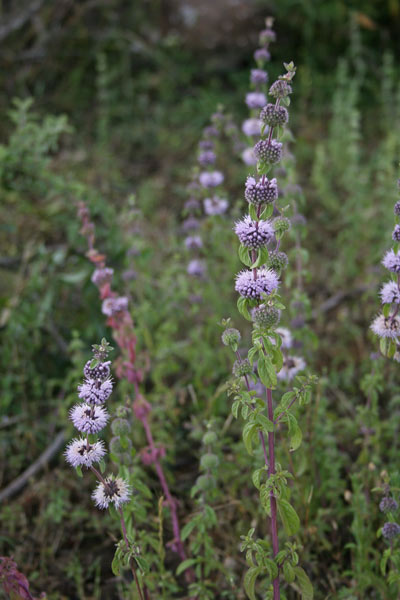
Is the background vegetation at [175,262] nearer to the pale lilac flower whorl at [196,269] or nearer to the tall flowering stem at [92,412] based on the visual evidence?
the pale lilac flower whorl at [196,269]

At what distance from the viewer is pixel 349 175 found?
3555 mm

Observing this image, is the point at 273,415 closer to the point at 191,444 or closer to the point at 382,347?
the point at 382,347

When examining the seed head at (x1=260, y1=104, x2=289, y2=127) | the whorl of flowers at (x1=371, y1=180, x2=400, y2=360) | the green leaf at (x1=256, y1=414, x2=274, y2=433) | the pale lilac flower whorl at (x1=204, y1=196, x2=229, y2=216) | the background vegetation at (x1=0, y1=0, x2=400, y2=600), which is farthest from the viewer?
the pale lilac flower whorl at (x1=204, y1=196, x2=229, y2=216)

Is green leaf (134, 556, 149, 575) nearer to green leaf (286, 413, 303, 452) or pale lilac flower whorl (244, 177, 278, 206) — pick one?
green leaf (286, 413, 303, 452)

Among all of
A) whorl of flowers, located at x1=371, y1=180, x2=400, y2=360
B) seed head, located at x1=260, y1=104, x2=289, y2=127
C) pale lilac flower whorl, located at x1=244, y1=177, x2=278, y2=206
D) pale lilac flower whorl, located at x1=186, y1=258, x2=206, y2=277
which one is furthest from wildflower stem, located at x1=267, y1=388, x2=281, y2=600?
pale lilac flower whorl, located at x1=186, y1=258, x2=206, y2=277

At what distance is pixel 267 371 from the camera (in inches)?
56.5

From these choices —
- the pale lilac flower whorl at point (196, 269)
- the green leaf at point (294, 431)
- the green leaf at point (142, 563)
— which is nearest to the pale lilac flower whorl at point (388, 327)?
the green leaf at point (294, 431)

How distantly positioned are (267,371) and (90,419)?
1.54 feet

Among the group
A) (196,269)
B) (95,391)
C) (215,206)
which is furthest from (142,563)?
(215,206)

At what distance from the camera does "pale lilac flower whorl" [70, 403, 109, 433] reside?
1431 mm

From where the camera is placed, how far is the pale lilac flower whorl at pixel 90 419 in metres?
1.43

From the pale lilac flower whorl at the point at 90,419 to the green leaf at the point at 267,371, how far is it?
413 millimetres

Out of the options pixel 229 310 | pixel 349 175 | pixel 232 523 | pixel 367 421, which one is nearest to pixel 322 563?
pixel 232 523

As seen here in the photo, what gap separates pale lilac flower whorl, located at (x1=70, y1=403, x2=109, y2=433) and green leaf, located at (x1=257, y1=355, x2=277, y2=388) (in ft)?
1.36
